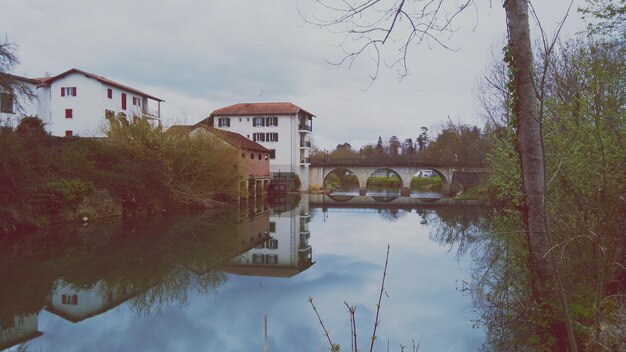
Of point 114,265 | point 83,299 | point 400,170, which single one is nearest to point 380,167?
→ point 400,170

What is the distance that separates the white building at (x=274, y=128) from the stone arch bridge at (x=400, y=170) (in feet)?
7.06

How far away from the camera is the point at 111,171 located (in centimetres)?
2105

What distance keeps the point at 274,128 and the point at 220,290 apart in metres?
35.1

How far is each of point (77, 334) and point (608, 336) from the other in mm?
7391

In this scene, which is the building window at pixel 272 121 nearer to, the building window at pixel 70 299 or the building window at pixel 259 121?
the building window at pixel 259 121

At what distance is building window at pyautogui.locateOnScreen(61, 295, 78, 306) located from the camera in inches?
341

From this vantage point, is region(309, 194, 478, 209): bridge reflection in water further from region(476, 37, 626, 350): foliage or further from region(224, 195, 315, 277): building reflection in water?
region(476, 37, 626, 350): foliage

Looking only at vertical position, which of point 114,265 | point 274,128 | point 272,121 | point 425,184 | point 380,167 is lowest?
point 114,265

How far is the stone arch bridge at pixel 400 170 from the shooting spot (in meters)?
43.3

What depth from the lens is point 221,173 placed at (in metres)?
26.6

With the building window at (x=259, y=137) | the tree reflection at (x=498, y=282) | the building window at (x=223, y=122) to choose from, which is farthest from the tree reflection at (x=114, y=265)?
the building window at (x=223, y=122)

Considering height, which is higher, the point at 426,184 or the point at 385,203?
the point at 426,184

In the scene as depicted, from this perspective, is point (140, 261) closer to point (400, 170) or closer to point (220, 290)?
point (220, 290)

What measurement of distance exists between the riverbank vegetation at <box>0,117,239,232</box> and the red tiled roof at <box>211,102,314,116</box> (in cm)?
1594
